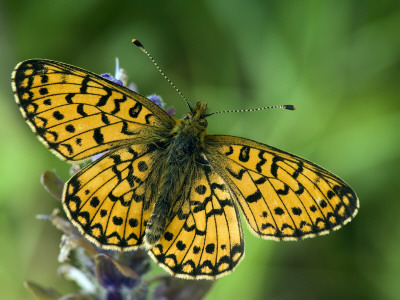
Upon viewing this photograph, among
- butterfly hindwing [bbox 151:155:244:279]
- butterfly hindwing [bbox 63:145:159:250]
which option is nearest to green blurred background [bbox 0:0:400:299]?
butterfly hindwing [bbox 151:155:244:279]

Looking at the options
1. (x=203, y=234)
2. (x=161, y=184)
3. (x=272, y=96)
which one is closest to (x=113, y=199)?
(x=161, y=184)

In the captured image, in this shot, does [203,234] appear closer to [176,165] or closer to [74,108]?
[176,165]

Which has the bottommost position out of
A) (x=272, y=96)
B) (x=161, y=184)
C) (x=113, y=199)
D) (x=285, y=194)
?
(x=113, y=199)

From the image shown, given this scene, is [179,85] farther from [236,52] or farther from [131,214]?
[131,214]

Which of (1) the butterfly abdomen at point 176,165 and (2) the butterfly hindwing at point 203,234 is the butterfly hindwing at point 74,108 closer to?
(1) the butterfly abdomen at point 176,165

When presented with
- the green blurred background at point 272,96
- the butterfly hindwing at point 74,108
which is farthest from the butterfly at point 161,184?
the green blurred background at point 272,96

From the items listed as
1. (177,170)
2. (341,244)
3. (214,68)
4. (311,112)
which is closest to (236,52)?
(214,68)

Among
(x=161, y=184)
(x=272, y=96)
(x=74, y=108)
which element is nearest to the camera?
(x=74, y=108)

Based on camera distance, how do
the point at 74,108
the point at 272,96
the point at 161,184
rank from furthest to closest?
1. the point at 272,96
2. the point at 161,184
3. the point at 74,108
